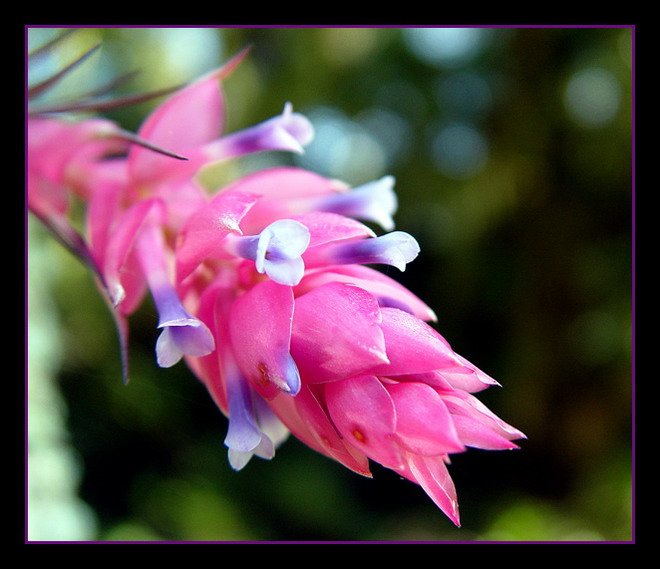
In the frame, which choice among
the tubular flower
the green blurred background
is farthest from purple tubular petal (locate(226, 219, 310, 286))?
the green blurred background

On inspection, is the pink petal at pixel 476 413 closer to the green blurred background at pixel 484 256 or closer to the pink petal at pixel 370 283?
the pink petal at pixel 370 283

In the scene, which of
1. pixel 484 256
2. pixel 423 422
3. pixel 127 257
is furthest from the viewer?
pixel 484 256

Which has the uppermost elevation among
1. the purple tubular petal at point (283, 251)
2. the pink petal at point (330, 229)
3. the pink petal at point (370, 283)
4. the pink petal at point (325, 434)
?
the pink petal at point (330, 229)

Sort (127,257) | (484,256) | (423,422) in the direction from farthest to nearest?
(484,256), (127,257), (423,422)

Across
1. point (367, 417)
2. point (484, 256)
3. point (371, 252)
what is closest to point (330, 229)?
point (371, 252)

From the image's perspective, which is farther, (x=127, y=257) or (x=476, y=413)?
(x=127, y=257)

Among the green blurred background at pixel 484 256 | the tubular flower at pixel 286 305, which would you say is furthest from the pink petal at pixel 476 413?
the green blurred background at pixel 484 256

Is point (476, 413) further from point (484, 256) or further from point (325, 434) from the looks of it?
point (484, 256)
